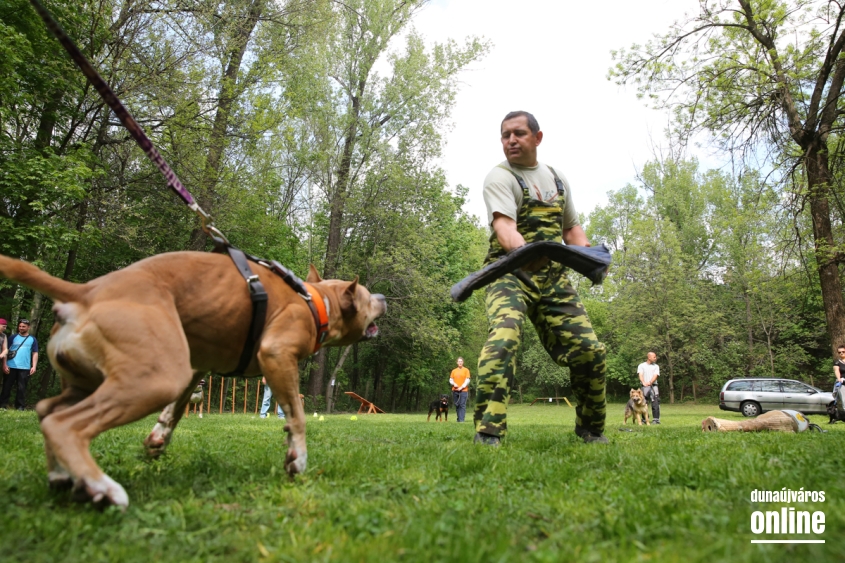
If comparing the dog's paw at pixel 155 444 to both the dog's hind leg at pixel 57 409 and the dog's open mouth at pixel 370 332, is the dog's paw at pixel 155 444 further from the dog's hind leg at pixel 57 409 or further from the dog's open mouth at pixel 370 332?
the dog's open mouth at pixel 370 332

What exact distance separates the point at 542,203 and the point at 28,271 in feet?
13.6

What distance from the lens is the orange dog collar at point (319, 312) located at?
3.69m

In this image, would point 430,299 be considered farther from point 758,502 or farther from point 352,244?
point 758,502

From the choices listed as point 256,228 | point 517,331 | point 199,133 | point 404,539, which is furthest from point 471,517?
point 256,228

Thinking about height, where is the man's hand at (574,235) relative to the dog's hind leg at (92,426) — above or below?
above

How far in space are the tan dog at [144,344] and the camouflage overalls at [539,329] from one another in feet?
6.48

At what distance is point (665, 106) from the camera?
54.6ft

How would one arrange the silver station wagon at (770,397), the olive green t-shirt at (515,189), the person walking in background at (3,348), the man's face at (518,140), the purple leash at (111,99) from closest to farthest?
the purple leash at (111,99) < the olive green t-shirt at (515,189) < the man's face at (518,140) < the person walking in background at (3,348) < the silver station wagon at (770,397)

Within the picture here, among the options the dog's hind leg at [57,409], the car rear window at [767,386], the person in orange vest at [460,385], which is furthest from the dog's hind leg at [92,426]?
the car rear window at [767,386]

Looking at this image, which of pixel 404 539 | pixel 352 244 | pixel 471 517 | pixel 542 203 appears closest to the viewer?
pixel 404 539

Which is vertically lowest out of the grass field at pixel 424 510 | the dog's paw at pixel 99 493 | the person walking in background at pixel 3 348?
the grass field at pixel 424 510

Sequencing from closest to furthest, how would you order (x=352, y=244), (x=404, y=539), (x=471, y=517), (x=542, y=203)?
(x=404, y=539), (x=471, y=517), (x=542, y=203), (x=352, y=244)

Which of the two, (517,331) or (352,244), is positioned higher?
(352,244)

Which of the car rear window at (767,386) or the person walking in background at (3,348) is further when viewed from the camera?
the car rear window at (767,386)
